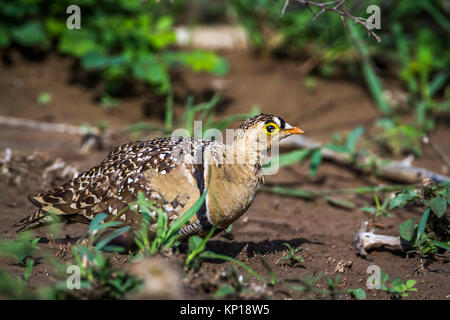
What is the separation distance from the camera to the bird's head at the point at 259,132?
3.14 metres

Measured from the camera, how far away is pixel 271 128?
3174 millimetres

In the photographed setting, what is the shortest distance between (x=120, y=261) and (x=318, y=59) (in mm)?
5605

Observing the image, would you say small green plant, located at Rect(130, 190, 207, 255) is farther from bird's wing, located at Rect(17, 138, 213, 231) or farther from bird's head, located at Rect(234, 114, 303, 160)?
bird's head, located at Rect(234, 114, 303, 160)

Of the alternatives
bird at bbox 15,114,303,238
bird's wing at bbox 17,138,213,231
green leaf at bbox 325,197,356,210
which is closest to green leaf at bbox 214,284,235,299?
bird at bbox 15,114,303,238

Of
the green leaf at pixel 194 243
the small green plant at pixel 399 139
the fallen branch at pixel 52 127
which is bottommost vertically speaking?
the green leaf at pixel 194 243

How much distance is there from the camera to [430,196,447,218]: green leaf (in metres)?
3.15

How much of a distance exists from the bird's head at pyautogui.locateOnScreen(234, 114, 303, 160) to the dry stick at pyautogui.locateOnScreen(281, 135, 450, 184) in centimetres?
173

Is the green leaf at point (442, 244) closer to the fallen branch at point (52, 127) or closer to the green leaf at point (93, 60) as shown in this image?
the fallen branch at point (52, 127)

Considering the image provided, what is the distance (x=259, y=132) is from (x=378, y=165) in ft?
7.73

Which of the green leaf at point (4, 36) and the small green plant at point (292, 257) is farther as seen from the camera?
the green leaf at point (4, 36)

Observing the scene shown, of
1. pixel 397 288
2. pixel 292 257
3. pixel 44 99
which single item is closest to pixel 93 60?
pixel 44 99

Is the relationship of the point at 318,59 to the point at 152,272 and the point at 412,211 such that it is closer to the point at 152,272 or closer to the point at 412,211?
the point at 412,211

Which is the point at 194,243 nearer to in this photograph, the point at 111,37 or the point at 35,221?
the point at 35,221

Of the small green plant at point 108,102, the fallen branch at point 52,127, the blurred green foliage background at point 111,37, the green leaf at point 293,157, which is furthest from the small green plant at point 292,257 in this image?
the small green plant at point 108,102
